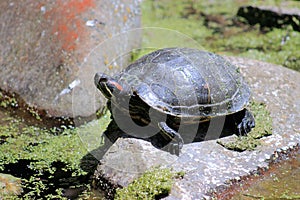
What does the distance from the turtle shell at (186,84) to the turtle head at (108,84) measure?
101 millimetres

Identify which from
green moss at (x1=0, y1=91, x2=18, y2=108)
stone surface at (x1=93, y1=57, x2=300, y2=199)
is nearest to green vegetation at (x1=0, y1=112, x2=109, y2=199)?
green moss at (x1=0, y1=91, x2=18, y2=108)

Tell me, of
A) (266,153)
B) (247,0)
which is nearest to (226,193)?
(266,153)

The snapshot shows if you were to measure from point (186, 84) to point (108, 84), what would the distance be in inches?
23.3

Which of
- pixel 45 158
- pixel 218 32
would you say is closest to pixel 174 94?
pixel 45 158

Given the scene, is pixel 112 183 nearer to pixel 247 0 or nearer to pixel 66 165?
pixel 66 165

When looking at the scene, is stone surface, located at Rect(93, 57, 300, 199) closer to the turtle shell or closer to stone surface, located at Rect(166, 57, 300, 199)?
stone surface, located at Rect(166, 57, 300, 199)

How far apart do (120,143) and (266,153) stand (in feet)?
3.68

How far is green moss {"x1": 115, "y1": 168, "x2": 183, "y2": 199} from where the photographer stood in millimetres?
3123

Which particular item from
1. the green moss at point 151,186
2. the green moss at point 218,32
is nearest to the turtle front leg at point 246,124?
the green moss at point 151,186

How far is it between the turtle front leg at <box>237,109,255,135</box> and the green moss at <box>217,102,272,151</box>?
0.12 ft

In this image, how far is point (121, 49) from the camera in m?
5.27

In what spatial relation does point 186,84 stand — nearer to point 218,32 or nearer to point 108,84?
point 108,84

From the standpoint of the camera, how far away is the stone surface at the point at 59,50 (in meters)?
4.64

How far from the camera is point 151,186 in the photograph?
315 cm
